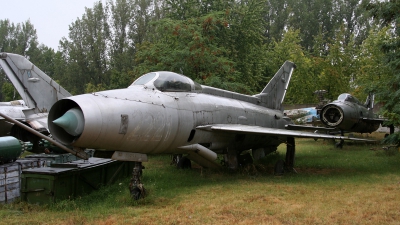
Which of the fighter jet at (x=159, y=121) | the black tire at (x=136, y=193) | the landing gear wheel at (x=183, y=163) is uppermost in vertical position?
the fighter jet at (x=159, y=121)

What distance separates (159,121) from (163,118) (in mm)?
142

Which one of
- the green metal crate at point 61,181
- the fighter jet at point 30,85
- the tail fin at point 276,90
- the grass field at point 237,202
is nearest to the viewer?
the grass field at point 237,202

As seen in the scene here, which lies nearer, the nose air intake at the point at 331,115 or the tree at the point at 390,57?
the tree at the point at 390,57

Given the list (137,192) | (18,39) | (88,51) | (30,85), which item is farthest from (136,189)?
(18,39)

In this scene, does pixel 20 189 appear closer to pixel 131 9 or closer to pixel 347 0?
pixel 131 9

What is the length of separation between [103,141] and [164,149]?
1.68 metres

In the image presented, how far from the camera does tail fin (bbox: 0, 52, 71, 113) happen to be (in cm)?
1293

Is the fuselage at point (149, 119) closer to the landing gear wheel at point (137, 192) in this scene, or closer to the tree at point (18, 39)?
the landing gear wheel at point (137, 192)

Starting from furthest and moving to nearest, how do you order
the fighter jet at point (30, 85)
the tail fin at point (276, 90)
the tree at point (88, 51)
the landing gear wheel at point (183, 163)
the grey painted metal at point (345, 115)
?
1. the tree at point (88, 51)
2. the grey painted metal at point (345, 115)
3. the tail fin at point (276, 90)
4. the fighter jet at point (30, 85)
5. the landing gear wheel at point (183, 163)

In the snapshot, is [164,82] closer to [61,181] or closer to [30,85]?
[61,181]

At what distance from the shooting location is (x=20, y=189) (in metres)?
6.79

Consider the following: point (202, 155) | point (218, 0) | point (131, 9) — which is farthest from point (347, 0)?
point (202, 155)

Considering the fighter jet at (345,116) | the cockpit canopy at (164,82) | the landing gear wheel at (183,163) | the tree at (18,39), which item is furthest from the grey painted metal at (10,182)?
the tree at (18,39)

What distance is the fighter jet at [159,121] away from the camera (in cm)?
604
